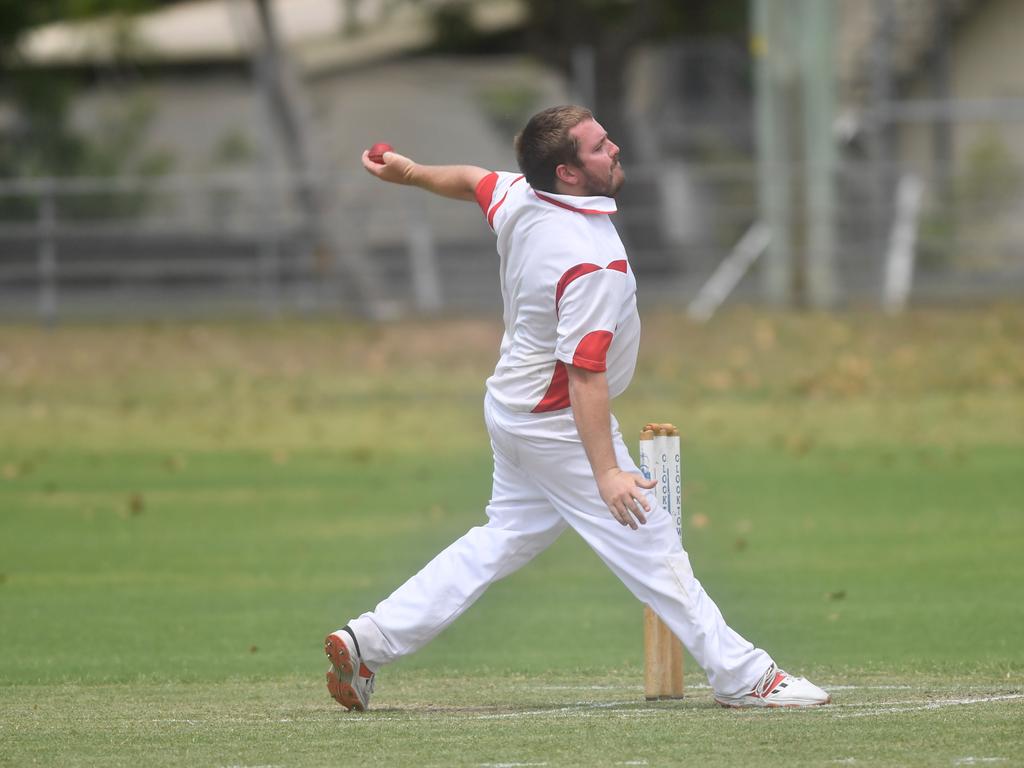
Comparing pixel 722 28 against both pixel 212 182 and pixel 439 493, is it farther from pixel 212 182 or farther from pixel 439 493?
pixel 439 493

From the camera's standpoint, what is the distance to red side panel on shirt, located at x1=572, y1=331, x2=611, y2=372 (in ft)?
21.9

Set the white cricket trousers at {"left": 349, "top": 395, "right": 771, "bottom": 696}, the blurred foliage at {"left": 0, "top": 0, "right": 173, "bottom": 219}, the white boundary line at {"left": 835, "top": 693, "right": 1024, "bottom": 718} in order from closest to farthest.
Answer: the white boundary line at {"left": 835, "top": 693, "right": 1024, "bottom": 718}
the white cricket trousers at {"left": 349, "top": 395, "right": 771, "bottom": 696}
the blurred foliage at {"left": 0, "top": 0, "right": 173, "bottom": 219}

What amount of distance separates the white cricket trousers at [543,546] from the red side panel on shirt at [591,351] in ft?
1.14

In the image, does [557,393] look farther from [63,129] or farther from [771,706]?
[63,129]

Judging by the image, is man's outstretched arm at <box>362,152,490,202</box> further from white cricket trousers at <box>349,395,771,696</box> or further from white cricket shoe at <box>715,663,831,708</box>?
white cricket shoe at <box>715,663,831,708</box>

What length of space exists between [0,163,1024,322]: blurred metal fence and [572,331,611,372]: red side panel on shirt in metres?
18.4

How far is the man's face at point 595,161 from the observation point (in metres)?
6.93

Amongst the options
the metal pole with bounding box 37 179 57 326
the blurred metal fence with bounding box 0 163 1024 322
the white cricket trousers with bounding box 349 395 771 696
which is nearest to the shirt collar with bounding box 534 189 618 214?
the white cricket trousers with bounding box 349 395 771 696

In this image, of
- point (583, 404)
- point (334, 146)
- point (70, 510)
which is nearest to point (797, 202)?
point (334, 146)

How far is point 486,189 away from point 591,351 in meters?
1.01

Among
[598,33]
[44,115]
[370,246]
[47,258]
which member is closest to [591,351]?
[47,258]

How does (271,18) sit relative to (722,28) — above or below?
above

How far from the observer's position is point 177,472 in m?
16.0

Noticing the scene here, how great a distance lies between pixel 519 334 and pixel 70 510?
759 centimetres
